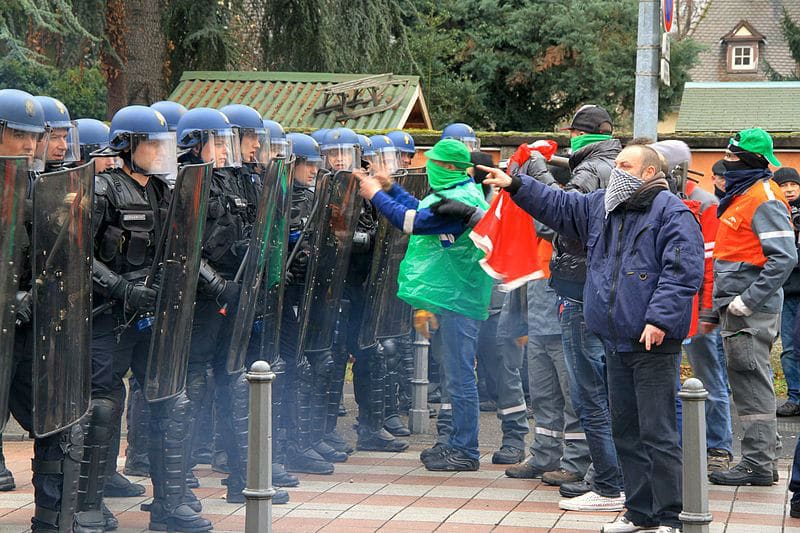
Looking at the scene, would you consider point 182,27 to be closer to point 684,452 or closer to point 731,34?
point 684,452

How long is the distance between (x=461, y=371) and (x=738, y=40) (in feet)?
181

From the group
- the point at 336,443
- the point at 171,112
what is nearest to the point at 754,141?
the point at 336,443

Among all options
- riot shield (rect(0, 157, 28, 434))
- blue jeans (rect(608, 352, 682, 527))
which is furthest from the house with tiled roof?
riot shield (rect(0, 157, 28, 434))

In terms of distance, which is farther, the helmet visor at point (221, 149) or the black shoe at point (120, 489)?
the black shoe at point (120, 489)

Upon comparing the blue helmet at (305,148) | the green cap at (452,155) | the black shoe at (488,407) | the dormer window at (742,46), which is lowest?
the black shoe at (488,407)

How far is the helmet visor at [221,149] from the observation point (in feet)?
20.1

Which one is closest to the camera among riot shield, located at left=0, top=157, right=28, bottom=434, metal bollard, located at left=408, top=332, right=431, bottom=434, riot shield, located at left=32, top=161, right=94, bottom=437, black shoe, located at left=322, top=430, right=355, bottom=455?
riot shield, located at left=0, top=157, right=28, bottom=434

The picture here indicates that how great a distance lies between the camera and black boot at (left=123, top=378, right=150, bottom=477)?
276 inches

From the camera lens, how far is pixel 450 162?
7070 mm

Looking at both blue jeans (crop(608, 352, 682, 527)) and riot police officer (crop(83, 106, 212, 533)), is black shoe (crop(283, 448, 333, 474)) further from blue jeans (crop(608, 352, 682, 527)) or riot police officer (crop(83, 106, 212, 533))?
blue jeans (crop(608, 352, 682, 527))

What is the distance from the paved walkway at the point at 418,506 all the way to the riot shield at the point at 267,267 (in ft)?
2.63

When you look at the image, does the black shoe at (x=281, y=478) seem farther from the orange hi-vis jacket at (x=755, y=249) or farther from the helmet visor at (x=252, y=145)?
the orange hi-vis jacket at (x=755, y=249)

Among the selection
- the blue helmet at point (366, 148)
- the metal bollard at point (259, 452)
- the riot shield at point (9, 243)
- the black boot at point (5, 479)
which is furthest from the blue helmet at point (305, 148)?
the riot shield at point (9, 243)

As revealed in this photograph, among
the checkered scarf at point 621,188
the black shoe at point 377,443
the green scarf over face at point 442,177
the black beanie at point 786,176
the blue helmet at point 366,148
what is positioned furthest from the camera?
the black beanie at point 786,176
